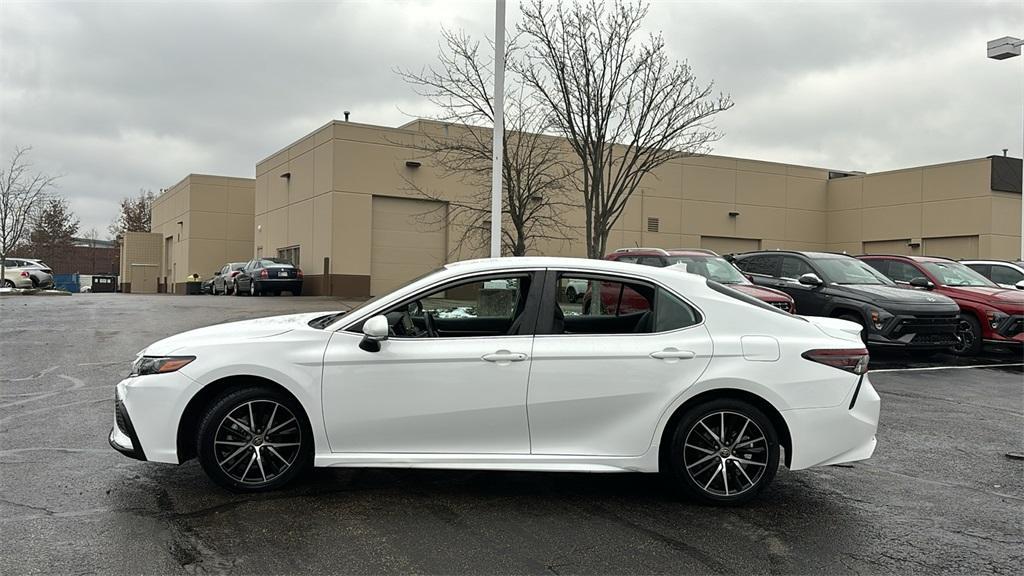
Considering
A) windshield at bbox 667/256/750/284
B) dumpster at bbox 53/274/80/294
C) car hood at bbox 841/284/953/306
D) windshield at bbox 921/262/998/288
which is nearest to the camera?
car hood at bbox 841/284/953/306

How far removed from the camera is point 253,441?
4.77 metres

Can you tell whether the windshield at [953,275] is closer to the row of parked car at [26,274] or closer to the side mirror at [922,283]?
the side mirror at [922,283]

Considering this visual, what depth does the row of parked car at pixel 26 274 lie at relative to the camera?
3362 centimetres

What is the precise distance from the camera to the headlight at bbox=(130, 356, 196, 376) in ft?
15.6

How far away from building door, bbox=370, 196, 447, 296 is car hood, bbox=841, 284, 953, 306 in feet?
60.8

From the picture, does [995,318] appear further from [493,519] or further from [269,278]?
[269,278]

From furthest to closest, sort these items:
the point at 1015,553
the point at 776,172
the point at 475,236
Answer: the point at 776,172 < the point at 475,236 < the point at 1015,553

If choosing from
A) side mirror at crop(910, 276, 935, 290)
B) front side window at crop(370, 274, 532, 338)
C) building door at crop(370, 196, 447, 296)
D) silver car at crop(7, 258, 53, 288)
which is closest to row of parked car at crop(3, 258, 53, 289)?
silver car at crop(7, 258, 53, 288)

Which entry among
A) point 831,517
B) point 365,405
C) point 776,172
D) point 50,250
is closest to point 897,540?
Result: point 831,517

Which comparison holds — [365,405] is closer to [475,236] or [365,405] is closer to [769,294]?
[769,294]

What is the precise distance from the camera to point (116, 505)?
4574 mm

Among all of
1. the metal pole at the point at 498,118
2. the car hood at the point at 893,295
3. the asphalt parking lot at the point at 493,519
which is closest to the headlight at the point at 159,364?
the asphalt parking lot at the point at 493,519

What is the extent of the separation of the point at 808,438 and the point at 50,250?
64.6m

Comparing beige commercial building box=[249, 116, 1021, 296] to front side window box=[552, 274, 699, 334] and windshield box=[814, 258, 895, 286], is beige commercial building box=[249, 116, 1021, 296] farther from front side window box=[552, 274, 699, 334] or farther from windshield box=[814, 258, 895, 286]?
front side window box=[552, 274, 699, 334]
